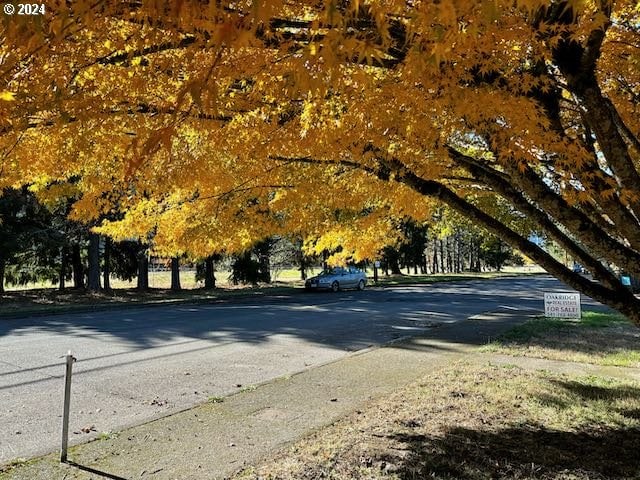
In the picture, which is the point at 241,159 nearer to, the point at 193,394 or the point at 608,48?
the point at 193,394

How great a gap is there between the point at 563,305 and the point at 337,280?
1944 cm

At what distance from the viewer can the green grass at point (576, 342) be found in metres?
9.50

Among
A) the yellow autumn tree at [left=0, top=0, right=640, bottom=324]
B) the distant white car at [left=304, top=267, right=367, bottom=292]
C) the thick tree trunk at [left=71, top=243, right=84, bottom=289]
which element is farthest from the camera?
the thick tree trunk at [left=71, top=243, right=84, bottom=289]

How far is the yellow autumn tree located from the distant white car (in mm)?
24626

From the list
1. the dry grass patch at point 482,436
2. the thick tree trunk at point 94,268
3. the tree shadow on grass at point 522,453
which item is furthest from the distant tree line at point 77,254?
the tree shadow on grass at point 522,453

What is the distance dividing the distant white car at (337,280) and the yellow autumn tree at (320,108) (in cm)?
2463

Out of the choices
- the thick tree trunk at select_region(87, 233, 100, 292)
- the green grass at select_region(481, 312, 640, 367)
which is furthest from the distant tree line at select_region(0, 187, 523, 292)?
the green grass at select_region(481, 312, 640, 367)

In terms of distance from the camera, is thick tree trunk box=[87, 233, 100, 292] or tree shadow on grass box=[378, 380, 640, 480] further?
thick tree trunk box=[87, 233, 100, 292]

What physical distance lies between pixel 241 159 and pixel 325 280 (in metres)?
26.3

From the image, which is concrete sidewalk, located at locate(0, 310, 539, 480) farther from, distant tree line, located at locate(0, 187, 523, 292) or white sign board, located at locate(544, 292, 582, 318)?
white sign board, located at locate(544, 292, 582, 318)

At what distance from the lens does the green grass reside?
9.50 metres

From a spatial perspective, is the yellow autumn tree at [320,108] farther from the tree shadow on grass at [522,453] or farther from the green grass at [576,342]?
the green grass at [576,342]

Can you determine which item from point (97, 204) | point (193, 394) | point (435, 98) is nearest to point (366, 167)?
point (435, 98)

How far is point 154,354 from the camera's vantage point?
9.88 meters
